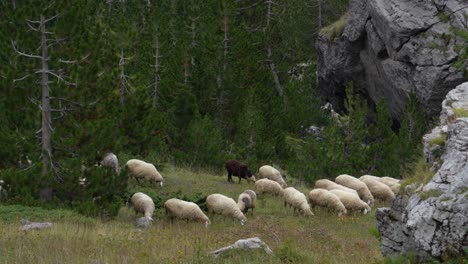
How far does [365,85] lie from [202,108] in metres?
13.1

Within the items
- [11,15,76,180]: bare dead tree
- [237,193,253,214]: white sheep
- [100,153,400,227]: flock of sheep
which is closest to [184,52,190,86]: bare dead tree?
[100,153,400,227]: flock of sheep

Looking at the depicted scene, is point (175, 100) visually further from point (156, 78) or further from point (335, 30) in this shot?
point (335, 30)

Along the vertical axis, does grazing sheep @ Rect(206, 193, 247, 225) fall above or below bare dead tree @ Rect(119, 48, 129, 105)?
below

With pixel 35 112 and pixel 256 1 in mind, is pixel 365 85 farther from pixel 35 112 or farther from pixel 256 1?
pixel 35 112

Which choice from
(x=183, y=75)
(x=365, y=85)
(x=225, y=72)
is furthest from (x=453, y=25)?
(x=183, y=75)

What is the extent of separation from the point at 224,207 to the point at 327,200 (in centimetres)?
396

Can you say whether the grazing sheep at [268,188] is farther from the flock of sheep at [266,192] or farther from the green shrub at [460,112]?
the green shrub at [460,112]

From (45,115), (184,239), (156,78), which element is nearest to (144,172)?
(45,115)

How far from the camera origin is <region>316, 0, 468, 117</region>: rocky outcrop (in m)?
29.7

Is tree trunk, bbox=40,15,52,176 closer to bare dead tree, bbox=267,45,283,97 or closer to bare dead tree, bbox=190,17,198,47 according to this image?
bare dead tree, bbox=190,17,198,47

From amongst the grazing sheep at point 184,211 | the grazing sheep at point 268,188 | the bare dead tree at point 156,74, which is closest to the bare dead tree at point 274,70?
the bare dead tree at point 156,74

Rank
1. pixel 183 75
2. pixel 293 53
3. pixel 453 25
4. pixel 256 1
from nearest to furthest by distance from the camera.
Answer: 1. pixel 453 25
2. pixel 183 75
3. pixel 293 53
4. pixel 256 1

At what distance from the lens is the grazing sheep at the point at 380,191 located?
2172 cm

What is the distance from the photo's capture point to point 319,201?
61.8ft
